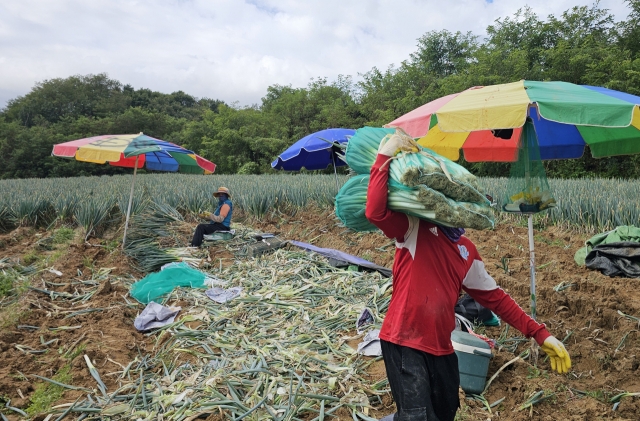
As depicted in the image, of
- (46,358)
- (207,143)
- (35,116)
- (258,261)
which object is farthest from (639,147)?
(35,116)

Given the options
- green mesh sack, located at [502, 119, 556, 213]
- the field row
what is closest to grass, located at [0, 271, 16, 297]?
the field row

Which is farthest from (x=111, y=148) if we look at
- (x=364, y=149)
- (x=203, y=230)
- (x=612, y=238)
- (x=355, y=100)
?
(x=355, y=100)

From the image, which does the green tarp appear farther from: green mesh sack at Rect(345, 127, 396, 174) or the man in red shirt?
green mesh sack at Rect(345, 127, 396, 174)

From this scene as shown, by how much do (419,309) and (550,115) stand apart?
1455 millimetres

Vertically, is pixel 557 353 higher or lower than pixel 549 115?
lower

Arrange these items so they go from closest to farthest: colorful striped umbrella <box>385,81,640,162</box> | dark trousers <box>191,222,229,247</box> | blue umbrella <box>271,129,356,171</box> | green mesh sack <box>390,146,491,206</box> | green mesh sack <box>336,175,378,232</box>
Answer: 1. green mesh sack <box>390,146,491,206</box>
2. green mesh sack <box>336,175,378,232</box>
3. colorful striped umbrella <box>385,81,640,162</box>
4. dark trousers <box>191,222,229,247</box>
5. blue umbrella <box>271,129,356,171</box>

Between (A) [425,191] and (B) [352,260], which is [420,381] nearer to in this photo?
(A) [425,191]

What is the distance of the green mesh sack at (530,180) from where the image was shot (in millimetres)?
2949

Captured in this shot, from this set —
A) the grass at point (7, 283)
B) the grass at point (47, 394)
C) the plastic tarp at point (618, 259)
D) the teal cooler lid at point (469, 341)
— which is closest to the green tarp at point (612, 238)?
the plastic tarp at point (618, 259)

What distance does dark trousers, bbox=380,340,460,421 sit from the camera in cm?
157

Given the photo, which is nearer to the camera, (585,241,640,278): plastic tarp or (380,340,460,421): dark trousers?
(380,340,460,421): dark trousers

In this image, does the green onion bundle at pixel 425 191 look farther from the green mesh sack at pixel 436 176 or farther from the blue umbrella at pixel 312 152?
the blue umbrella at pixel 312 152

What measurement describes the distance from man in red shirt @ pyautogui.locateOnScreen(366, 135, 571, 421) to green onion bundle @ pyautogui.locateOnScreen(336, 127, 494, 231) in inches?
2.4

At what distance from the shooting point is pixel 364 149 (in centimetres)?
170
